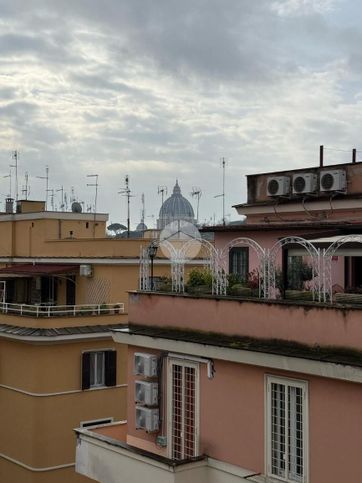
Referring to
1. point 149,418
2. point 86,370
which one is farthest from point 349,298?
point 86,370

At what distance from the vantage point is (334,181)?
17422 millimetres

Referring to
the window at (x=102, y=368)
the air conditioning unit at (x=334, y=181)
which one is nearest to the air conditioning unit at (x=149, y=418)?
the air conditioning unit at (x=334, y=181)

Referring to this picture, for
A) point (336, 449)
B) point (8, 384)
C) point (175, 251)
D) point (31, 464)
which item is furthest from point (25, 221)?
point (336, 449)

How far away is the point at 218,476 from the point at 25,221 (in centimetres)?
2239

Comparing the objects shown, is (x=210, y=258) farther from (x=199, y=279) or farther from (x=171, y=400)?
(x=171, y=400)

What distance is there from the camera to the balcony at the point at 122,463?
37.2 feet

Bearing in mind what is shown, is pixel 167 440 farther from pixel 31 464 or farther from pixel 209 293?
pixel 31 464

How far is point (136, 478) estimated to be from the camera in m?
12.1

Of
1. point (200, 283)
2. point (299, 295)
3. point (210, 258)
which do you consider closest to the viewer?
point (299, 295)

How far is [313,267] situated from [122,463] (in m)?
4.92

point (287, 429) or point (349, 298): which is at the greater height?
point (349, 298)

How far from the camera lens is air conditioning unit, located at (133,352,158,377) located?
41.2 ft

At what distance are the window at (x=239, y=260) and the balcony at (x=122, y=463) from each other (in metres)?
5.26

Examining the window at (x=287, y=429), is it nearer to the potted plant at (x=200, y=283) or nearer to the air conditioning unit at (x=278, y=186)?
the potted plant at (x=200, y=283)
